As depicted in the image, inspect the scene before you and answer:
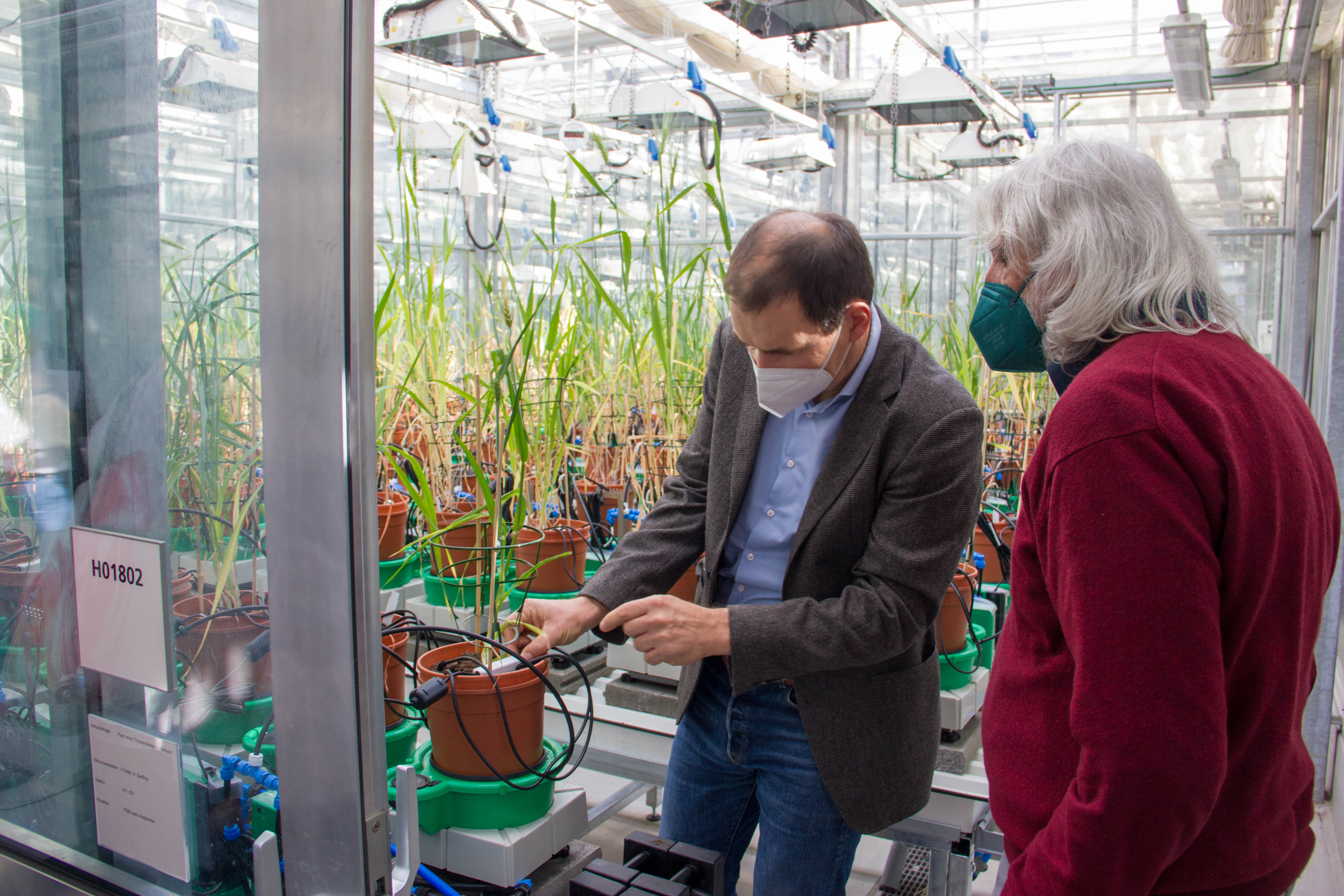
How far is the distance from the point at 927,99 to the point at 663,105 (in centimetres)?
107

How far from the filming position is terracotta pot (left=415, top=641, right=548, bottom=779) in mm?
1275

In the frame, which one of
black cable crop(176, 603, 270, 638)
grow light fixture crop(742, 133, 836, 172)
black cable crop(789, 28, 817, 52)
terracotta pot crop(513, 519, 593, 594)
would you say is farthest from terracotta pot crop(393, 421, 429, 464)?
grow light fixture crop(742, 133, 836, 172)

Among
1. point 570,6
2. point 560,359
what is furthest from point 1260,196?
point 560,359

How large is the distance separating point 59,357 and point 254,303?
22 cm

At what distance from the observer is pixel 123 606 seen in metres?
0.65

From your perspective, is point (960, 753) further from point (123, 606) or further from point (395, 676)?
point (123, 606)

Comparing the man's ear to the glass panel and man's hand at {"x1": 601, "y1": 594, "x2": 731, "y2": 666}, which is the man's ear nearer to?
man's hand at {"x1": 601, "y1": 594, "x2": 731, "y2": 666}

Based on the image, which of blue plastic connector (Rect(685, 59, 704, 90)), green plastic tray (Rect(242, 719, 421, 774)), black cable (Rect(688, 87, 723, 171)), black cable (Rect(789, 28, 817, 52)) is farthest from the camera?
black cable (Rect(789, 28, 817, 52))

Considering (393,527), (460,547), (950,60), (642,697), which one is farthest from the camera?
(950,60)

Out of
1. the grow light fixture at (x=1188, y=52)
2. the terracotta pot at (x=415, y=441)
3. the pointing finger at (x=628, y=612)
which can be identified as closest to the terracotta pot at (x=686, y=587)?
the terracotta pot at (x=415, y=441)

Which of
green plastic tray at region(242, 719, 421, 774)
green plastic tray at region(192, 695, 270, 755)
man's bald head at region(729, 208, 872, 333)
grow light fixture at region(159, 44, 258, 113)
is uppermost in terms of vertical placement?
grow light fixture at region(159, 44, 258, 113)

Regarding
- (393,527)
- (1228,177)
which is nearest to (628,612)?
(393,527)

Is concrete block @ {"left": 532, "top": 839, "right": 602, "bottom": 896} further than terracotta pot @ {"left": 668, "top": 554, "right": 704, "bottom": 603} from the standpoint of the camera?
No

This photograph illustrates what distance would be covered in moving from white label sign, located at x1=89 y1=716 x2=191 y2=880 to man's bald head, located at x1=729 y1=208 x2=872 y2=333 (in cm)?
71
